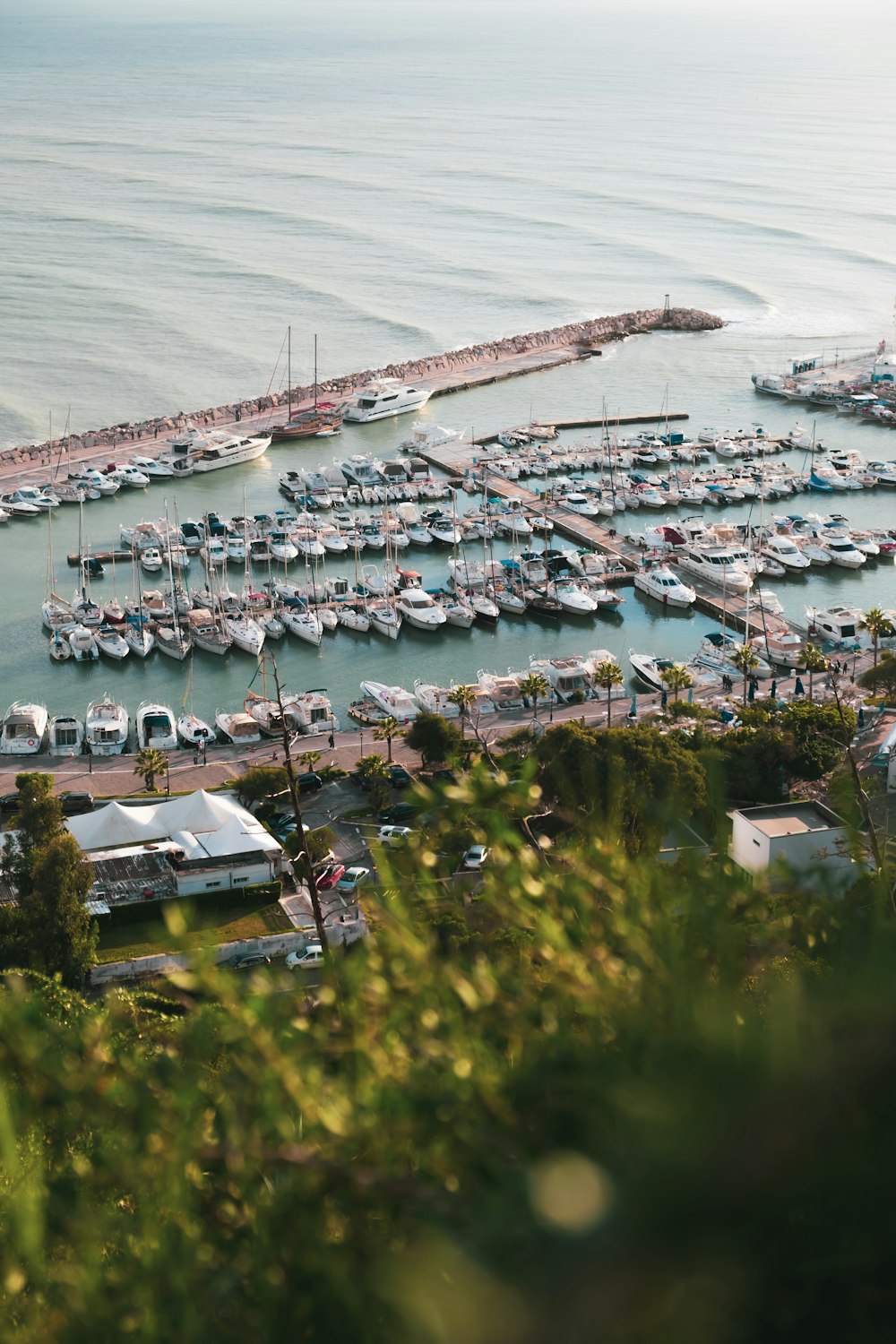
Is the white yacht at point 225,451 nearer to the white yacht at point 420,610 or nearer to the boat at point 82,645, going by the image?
the white yacht at point 420,610

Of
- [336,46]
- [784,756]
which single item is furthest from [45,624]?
[336,46]

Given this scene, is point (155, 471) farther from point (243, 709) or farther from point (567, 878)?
point (567, 878)

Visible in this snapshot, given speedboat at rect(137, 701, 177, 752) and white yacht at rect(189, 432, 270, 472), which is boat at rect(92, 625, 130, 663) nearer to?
speedboat at rect(137, 701, 177, 752)

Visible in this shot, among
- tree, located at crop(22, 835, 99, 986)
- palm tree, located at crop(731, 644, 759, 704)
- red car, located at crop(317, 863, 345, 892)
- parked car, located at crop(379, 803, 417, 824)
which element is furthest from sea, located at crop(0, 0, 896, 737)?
tree, located at crop(22, 835, 99, 986)

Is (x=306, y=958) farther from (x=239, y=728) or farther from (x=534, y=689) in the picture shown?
(x=534, y=689)

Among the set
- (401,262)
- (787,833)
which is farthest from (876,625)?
(401,262)

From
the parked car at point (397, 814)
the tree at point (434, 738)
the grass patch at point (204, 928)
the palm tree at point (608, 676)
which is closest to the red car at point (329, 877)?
the grass patch at point (204, 928)
